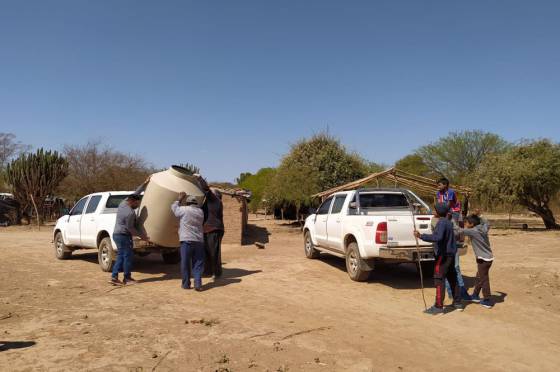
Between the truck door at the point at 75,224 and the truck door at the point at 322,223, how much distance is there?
19.5ft

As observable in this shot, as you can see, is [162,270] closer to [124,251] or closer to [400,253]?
[124,251]

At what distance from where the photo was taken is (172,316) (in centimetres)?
625

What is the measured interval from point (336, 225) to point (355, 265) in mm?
1263

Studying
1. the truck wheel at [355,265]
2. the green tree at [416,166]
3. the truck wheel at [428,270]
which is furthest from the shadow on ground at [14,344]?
the green tree at [416,166]

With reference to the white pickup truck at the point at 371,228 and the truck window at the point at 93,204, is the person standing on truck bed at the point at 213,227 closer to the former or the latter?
the white pickup truck at the point at 371,228

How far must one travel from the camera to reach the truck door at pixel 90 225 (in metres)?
10.3

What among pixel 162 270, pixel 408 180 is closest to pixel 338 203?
pixel 162 270

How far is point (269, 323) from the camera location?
5.98 metres

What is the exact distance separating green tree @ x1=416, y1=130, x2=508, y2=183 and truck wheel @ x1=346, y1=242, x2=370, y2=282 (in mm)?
36062

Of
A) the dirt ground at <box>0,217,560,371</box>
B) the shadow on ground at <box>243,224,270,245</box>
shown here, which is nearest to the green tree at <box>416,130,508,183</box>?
the shadow on ground at <box>243,224,270,245</box>

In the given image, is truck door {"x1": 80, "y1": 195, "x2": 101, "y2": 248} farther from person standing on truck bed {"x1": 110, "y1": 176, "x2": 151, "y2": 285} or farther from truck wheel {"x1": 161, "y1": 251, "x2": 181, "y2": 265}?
person standing on truck bed {"x1": 110, "y1": 176, "x2": 151, "y2": 285}

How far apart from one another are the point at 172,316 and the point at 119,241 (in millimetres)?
2932

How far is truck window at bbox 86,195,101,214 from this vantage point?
1067 cm

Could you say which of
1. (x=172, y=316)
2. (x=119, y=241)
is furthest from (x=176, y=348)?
(x=119, y=241)
